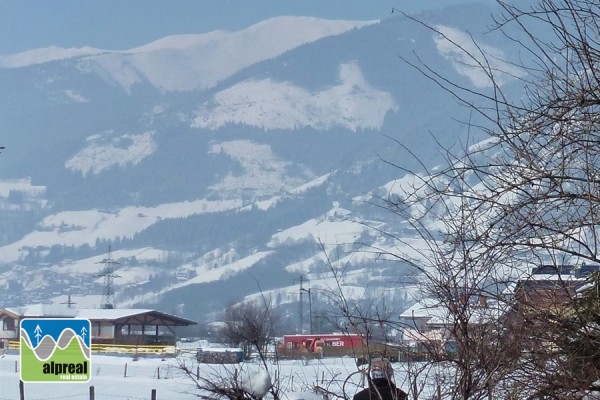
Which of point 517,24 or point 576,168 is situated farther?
point 517,24

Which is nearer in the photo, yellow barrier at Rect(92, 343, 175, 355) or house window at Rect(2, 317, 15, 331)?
yellow barrier at Rect(92, 343, 175, 355)

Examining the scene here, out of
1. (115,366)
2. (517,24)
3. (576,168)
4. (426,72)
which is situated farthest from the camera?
(115,366)

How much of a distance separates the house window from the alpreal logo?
85102mm

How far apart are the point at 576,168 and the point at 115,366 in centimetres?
5203

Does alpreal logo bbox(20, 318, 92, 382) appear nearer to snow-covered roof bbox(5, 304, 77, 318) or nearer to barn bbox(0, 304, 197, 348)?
barn bbox(0, 304, 197, 348)

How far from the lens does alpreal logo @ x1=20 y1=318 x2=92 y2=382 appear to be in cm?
1220

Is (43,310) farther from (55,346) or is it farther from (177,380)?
(177,380)

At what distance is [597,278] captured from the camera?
17.3 feet

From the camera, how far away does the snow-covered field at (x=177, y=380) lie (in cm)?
598

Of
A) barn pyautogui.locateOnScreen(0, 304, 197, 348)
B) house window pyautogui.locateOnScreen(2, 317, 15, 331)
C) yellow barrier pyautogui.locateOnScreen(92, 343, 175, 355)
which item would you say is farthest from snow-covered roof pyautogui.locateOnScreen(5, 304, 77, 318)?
yellow barrier pyautogui.locateOnScreen(92, 343, 175, 355)

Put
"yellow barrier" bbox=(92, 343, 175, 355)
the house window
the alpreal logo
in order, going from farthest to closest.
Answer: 1. the house window
2. "yellow barrier" bbox=(92, 343, 175, 355)
3. the alpreal logo

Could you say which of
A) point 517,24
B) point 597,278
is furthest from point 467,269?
point 517,24

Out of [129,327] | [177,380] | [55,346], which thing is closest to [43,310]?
[129,327]

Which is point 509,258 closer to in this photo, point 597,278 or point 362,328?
point 597,278
